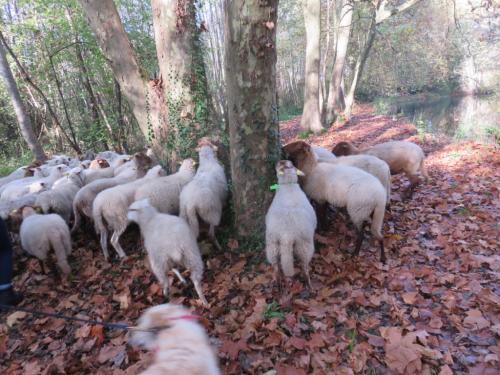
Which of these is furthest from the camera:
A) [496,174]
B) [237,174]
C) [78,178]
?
[496,174]

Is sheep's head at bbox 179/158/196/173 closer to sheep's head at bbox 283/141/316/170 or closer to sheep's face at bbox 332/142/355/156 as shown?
sheep's head at bbox 283/141/316/170

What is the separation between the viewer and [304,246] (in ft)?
11.8

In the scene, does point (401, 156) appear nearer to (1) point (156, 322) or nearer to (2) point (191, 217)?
(2) point (191, 217)

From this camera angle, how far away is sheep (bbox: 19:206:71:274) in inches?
180

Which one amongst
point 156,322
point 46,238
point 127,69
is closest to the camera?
point 156,322

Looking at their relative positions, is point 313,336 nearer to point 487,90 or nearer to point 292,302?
point 292,302

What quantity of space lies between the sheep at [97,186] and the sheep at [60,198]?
0.24m

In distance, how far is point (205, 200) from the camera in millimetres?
4391

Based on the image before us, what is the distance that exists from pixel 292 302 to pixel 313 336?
528 mm

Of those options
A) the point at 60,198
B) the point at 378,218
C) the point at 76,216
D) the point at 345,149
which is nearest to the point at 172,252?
the point at 378,218

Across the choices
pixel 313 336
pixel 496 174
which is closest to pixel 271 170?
pixel 313 336

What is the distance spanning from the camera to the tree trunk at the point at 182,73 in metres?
5.50

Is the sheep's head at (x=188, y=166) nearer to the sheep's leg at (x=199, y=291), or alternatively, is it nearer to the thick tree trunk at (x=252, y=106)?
the thick tree trunk at (x=252, y=106)

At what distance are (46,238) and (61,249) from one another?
0.86ft
